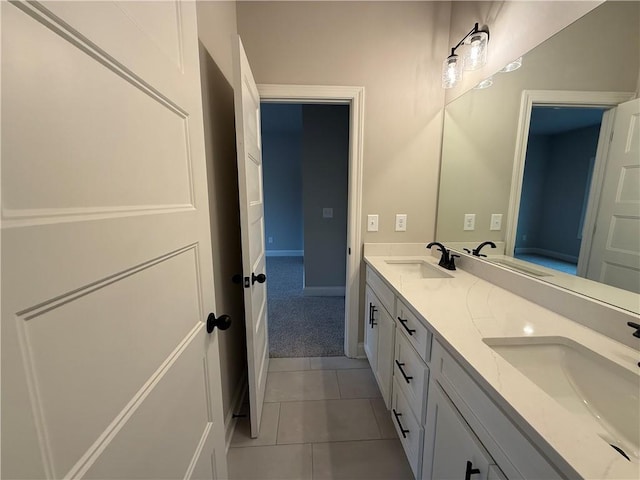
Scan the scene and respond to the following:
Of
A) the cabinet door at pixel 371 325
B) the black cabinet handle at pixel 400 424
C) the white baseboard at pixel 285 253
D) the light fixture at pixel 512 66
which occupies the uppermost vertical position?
the light fixture at pixel 512 66

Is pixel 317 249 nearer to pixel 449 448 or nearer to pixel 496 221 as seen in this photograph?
pixel 496 221

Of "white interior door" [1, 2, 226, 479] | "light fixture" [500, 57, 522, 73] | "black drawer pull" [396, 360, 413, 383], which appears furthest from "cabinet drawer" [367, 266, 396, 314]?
"light fixture" [500, 57, 522, 73]

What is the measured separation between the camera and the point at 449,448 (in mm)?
866

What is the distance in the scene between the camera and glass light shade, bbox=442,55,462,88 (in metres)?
1.65

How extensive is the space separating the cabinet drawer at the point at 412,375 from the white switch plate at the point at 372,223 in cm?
86

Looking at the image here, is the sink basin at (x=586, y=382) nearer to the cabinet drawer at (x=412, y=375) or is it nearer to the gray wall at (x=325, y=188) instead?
the cabinet drawer at (x=412, y=375)

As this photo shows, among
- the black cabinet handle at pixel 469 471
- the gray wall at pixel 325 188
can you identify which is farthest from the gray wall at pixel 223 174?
Answer: the gray wall at pixel 325 188

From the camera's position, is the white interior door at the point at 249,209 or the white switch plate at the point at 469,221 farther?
the white switch plate at the point at 469,221

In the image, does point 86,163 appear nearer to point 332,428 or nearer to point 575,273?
point 575,273

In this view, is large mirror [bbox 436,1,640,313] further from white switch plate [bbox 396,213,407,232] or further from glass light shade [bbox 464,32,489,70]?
white switch plate [bbox 396,213,407,232]

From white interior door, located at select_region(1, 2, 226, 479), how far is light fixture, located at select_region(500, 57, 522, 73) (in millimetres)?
1470

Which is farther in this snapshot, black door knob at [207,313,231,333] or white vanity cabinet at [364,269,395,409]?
white vanity cabinet at [364,269,395,409]

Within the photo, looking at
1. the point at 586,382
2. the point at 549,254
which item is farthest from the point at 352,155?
the point at 586,382

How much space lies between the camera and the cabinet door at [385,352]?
4.83ft
